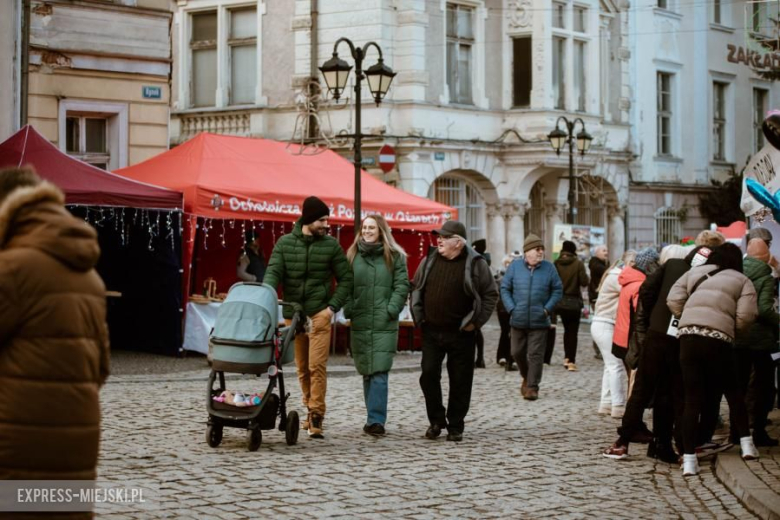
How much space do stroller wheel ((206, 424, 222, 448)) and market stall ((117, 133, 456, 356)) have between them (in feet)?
28.2

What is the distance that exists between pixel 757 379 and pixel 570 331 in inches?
313

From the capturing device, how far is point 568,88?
35406 mm

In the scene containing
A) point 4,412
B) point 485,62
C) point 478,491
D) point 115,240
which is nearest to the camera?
point 4,412

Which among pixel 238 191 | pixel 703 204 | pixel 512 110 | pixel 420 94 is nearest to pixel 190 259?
pixel 238 191

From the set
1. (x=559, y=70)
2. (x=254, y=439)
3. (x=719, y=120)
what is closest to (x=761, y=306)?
(x=254, y=439)

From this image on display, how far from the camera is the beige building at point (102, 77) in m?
22.4

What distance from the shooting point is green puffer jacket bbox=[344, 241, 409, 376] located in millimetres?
12125

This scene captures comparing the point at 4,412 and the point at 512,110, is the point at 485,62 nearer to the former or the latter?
the point at 512,110

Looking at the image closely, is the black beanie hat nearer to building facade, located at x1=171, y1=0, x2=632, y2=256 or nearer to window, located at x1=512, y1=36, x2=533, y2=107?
building facade, located at x1=171, y1=0, x2=632, y2=256

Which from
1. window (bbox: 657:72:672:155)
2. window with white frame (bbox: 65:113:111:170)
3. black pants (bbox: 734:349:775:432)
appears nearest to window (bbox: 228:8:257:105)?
window with white frame (bbox: 65:113:111:170)

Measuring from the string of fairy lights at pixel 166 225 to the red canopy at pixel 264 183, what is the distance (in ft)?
0.99

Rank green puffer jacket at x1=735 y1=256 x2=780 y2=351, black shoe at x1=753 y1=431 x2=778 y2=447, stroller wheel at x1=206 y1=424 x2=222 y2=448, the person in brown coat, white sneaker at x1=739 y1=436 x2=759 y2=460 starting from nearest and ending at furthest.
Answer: the person in brown coat, white sneaker at x1=739 y1=436 x2=759 y2=460, stroller wheel at x1=206 y1=424 x2=222 y2=448, black shoe at x1=753 y1=431 x2=778 y2=447, green puffer jacket at x1=735 y1=256 x2=780 y2=351

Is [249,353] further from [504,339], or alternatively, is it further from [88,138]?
[88,138]

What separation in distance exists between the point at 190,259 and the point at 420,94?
44.4ft
